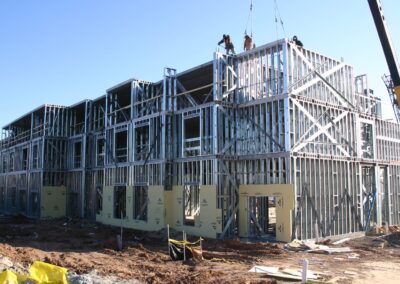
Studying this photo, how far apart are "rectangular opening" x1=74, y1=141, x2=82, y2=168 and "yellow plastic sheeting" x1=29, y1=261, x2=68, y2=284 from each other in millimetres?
27238

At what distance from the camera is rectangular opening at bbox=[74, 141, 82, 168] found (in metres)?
35.8

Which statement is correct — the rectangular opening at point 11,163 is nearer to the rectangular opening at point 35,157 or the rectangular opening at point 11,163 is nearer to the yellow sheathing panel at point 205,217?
the rectangular opening at point 35,157

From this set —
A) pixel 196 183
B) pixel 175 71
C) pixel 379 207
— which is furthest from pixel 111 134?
pixel 379 207

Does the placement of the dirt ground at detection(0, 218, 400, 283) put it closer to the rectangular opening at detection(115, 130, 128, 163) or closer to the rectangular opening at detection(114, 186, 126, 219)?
the rectangular opening at detection(114, 186, 126, 219)

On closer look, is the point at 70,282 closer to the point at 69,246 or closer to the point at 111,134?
the point at 69,246

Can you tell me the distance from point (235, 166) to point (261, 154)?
1878 millimetres

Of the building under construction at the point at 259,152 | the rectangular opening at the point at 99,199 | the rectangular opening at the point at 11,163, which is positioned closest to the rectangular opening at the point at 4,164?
the rectangular opening at the point at 11,163

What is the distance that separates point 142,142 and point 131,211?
4.37 metres

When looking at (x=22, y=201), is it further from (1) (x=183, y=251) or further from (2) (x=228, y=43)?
(1) (x=183, y=251)

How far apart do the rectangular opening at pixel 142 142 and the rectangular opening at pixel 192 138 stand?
8.08 feet

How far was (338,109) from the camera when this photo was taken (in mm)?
21734

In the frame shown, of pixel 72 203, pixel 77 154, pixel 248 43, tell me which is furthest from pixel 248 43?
pixel 72 203

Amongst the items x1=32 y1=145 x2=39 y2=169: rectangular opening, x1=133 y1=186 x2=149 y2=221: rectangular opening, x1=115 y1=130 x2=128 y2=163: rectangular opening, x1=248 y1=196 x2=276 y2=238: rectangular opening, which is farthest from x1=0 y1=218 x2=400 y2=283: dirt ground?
x1=32 y1=145 x2=39 y2=169: rectangular opening

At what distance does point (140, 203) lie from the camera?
1038 inches
